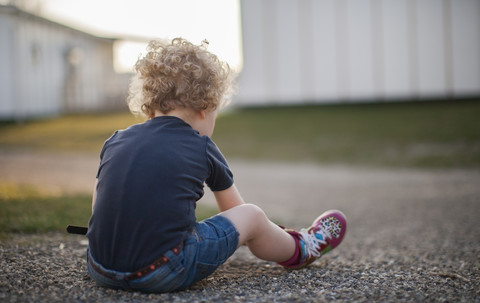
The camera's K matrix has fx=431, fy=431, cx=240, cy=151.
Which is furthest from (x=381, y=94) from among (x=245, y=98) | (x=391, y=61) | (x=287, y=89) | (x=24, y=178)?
(x=24, y=178)

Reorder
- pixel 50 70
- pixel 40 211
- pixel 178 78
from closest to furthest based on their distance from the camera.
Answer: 1. pixel 178 78
2. pixel 40 211
3. pixel 50 70

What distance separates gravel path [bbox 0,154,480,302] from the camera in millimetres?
1693

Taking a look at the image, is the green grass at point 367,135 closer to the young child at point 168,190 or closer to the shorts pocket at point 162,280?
the young child at point 168,190

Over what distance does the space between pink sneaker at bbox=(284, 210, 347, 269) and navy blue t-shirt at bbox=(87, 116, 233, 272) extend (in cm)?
71

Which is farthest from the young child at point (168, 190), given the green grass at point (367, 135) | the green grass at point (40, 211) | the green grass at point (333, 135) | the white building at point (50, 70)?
the white building at point (50, 70)

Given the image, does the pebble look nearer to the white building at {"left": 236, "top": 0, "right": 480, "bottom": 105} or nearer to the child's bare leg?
the child's bare leg

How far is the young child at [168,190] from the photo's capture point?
1.60 meters

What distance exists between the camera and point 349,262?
8.26ft

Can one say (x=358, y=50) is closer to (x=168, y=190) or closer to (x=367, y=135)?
(x=367, y=135)

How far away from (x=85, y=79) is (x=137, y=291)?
18.1 m

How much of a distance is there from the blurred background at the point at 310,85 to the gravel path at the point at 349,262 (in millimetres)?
3254

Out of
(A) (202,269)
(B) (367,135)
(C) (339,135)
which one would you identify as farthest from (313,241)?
(C) (339,135)

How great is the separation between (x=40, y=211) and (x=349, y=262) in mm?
2362

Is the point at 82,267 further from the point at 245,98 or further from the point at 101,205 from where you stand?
the point at 245,98
